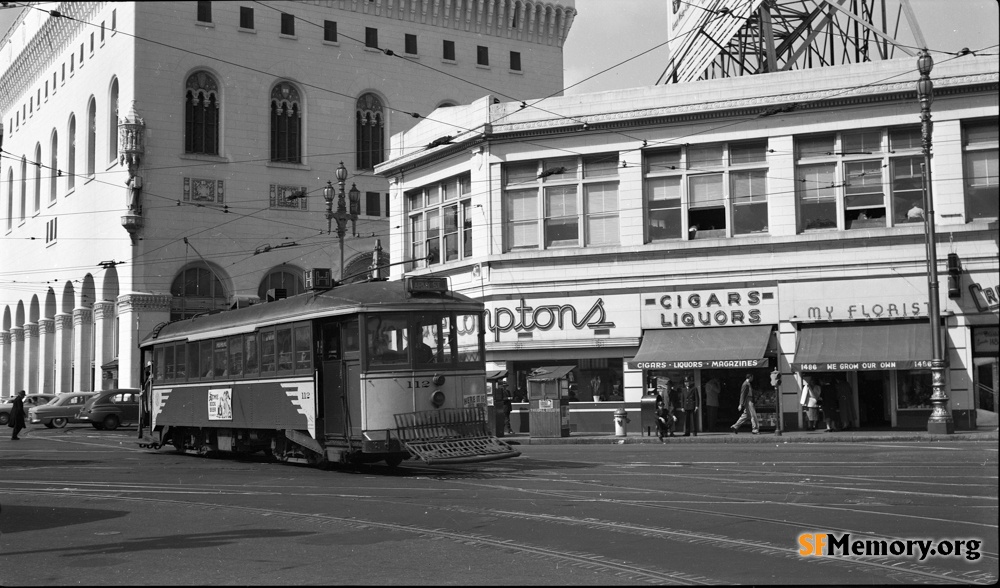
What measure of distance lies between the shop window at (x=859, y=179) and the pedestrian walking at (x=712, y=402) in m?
5.16

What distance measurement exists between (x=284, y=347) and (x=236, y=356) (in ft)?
7.53

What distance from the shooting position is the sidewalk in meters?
25.0

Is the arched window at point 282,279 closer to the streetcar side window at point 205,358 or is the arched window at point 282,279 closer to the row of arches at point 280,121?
the row of arches at point 280,121

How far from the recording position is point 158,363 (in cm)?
2573

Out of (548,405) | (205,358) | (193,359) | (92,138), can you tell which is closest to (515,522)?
(205,358)

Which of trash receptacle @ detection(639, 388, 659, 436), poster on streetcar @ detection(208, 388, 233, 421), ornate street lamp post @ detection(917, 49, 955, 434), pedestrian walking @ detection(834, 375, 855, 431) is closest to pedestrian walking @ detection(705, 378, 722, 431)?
trash receptacle @ detection(639, 388, 659, 436)

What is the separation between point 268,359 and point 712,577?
13508mm

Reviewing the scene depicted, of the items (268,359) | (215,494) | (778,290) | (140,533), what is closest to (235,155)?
(778,290)

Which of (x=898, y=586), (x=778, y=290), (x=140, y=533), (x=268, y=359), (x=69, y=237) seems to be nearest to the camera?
(x=898, y=586)

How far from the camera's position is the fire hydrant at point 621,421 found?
29.1 m

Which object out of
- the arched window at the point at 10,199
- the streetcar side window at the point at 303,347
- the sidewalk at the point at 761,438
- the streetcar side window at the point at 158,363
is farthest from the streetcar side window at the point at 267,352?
the arched window at the point at 10,199

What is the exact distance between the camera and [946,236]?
26109 millimetres

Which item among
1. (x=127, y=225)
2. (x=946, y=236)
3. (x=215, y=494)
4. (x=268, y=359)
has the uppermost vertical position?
(x=127, y=225)

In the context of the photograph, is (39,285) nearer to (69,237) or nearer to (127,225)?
(69,237)
